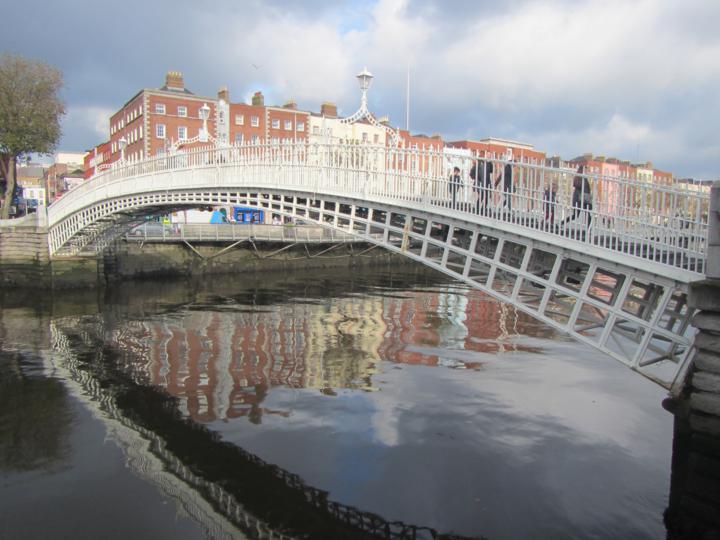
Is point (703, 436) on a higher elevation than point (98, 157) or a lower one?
lower

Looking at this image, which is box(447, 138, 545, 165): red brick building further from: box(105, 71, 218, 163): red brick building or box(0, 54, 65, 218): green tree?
box(105, 71, 218, 163): red brick building

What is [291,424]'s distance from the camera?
9.84 meters

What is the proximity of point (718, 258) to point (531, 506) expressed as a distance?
12.9 ft

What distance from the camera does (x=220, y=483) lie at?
25.9ft

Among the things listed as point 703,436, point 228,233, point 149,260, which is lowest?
point 703,436

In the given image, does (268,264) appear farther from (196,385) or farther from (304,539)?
(304,539)

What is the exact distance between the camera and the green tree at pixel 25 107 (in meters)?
32.1

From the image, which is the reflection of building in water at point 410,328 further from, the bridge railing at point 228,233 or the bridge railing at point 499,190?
the bridge railing at point 228,233

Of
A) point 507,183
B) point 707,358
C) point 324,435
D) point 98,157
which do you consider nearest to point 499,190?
point 507,183

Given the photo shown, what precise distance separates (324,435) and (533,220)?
197 inches

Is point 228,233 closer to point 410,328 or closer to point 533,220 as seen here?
point 410,328

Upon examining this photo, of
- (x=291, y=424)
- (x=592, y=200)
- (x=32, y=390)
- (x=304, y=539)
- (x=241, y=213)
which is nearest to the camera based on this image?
(x=304, y=539)

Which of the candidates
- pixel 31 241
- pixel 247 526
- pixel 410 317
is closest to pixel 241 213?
pixel 31 241

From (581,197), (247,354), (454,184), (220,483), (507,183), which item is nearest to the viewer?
(220,483)
